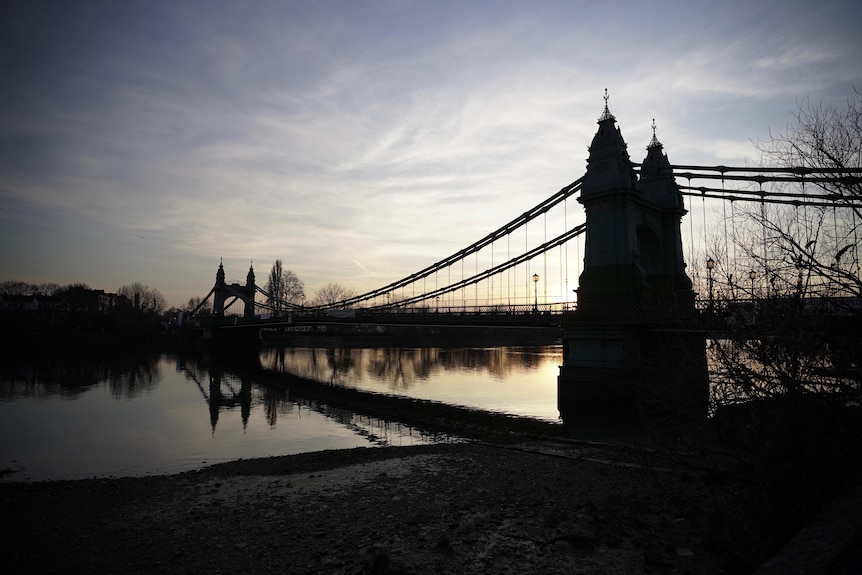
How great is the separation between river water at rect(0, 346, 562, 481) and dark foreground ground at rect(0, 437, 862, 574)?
3530mm

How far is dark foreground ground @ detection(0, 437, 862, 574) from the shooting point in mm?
5430

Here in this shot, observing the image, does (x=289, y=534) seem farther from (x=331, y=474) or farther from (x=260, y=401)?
(x=260, y=401)

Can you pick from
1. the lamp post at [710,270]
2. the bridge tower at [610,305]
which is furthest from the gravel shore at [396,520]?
the bridge tower at [610,305]

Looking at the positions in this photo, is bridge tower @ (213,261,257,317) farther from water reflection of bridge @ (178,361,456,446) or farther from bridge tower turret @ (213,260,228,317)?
water reflection of bridge @ (178,361,456,446)

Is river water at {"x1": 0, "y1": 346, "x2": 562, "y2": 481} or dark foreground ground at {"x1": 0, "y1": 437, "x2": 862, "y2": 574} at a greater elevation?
dark foreground ground at {"x1": 0, "y1": 437, "x2": 862, "y2": 574}

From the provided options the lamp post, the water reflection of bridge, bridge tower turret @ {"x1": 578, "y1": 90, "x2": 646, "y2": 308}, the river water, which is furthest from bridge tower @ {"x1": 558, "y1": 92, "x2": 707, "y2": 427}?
the lamp post

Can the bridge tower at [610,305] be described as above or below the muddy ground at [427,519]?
above

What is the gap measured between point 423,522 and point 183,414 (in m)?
18.2

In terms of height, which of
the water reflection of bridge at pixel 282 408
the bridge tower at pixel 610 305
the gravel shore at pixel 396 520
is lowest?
the water reflection of bridge at pixel 282 408

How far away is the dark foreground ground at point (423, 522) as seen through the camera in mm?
5430

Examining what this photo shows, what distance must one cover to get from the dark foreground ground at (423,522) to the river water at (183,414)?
3530mm

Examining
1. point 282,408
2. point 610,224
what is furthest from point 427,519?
point 282,408

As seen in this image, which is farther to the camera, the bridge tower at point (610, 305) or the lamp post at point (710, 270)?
the bridge tower at point (610, 305)

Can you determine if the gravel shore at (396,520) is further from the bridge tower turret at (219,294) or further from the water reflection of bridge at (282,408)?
the bridge tower turret at (219,294)
